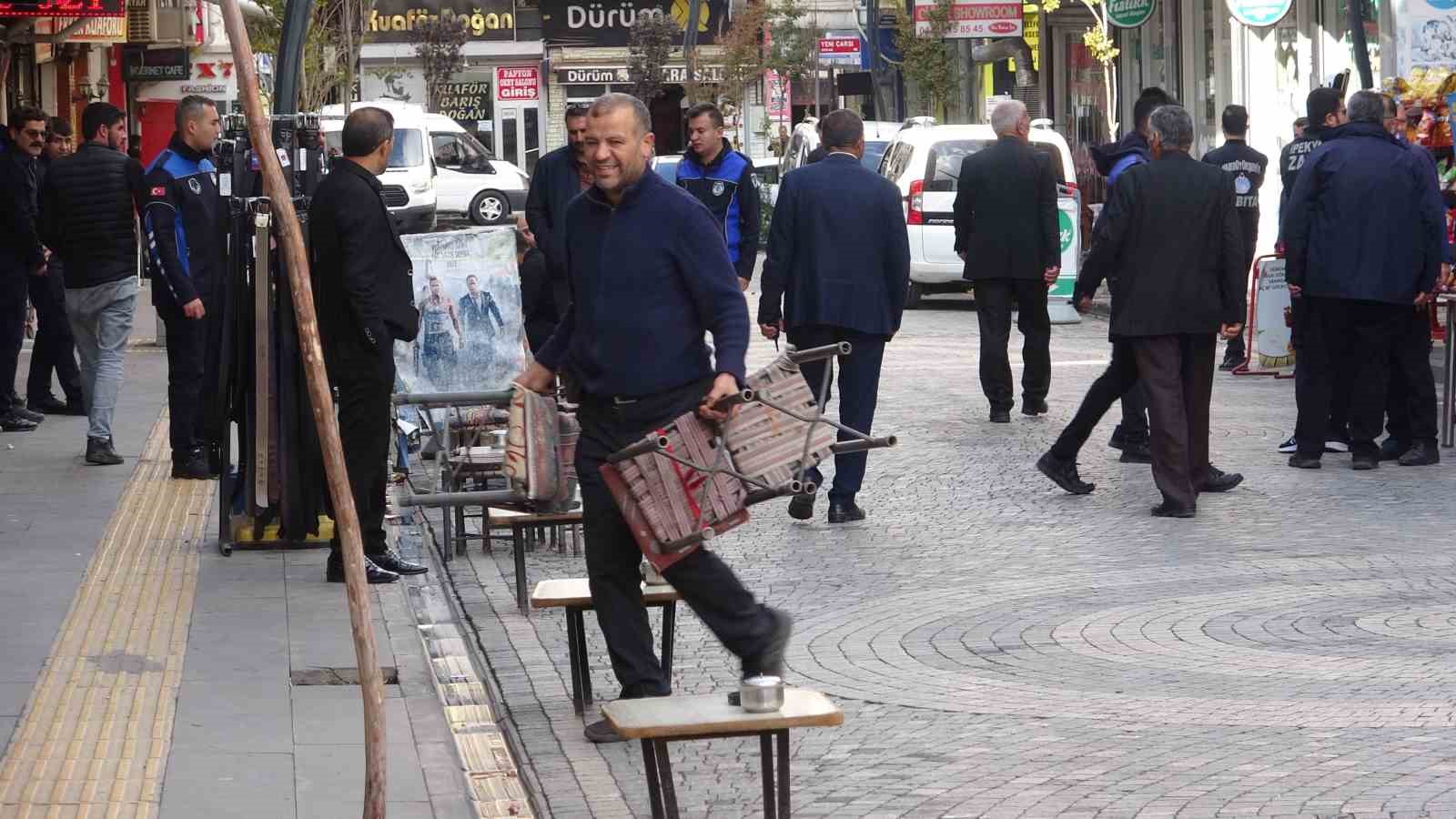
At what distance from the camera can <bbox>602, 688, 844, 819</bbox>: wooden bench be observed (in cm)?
510

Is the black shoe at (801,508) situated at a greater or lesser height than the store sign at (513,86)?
lesser

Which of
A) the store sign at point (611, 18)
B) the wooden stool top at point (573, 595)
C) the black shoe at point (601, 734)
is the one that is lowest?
the black shoe at point (601, 734)

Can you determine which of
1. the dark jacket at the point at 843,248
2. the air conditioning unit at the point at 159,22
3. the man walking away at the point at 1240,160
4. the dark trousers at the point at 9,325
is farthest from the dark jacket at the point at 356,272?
the air conditioning unit at the point at 159,22

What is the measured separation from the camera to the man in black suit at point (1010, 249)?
14.3 meters

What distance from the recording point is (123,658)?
7355 millimetres

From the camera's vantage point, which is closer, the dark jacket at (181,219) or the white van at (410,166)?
the dark jacket at (181,219)

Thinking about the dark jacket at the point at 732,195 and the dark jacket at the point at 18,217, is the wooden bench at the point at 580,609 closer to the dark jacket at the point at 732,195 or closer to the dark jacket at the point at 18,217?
the dark jacket at the point at 732,195

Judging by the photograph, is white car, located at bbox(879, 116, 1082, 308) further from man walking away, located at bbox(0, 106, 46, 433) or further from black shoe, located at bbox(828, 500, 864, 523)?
black shoe, located at bbox(828, 500, 864, 523)

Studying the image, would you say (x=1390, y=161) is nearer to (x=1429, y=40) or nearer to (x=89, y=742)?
(x=1429, y=40)

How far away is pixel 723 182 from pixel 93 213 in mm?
3494

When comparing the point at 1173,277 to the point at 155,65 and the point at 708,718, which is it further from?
the point at 155,65

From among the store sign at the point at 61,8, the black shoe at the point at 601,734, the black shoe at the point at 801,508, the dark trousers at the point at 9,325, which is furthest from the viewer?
A: the store sign at the point at 61,8

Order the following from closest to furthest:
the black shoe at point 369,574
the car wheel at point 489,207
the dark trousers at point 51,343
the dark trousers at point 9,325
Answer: the black shoe at point 369,574, the dark trousers at point 9,325, the dark trousers at point 51,343, the car wheel at point 489,207

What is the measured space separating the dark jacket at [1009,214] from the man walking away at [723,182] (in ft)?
7.42
